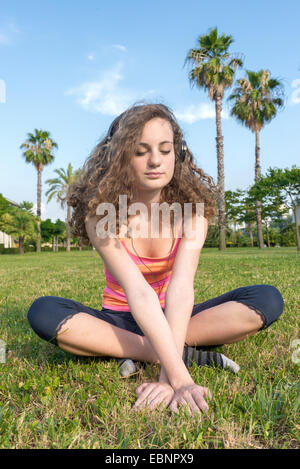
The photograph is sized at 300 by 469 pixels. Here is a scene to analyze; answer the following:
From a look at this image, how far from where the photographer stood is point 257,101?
27391 mm

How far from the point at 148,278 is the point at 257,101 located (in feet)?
92.7

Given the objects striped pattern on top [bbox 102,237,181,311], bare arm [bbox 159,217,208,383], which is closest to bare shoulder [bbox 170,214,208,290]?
bare arm [bbox 159,217,208,383]

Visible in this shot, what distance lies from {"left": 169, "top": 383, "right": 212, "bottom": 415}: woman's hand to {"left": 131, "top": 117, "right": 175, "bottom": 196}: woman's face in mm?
1141

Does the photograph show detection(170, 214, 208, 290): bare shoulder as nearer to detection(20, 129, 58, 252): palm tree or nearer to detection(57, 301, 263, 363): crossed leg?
detection(57, 301, 263, 363): crossed leg

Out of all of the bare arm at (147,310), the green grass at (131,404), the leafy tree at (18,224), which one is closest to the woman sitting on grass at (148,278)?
the bare arm at (147,310)

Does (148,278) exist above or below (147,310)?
above

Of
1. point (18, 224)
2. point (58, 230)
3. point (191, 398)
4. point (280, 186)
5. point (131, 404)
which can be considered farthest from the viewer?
point (58, 230)

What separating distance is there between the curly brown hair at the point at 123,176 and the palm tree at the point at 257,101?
1018 inches

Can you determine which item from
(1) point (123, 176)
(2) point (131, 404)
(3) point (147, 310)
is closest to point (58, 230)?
(1) point (123, 176)

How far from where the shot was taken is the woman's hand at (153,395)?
1.57m

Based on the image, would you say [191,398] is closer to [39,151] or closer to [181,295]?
[181,295]

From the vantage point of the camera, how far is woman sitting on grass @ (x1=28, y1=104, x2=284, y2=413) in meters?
1.90
